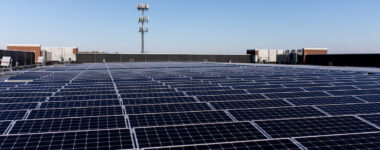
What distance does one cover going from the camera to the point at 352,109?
10.3 meters

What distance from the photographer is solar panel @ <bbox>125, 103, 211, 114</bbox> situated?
32.1ft

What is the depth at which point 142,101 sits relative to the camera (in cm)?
1143

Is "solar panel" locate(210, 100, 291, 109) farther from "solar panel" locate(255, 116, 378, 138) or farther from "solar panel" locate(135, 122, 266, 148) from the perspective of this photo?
"solar panel" locate(135, 122, 266, 148)

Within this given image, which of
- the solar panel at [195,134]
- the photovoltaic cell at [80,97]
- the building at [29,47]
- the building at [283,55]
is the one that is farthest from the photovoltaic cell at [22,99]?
the building at [283,55]

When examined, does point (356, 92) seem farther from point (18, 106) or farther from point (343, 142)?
point (18, 106)

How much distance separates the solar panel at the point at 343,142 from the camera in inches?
258

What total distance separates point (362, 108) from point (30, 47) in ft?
198

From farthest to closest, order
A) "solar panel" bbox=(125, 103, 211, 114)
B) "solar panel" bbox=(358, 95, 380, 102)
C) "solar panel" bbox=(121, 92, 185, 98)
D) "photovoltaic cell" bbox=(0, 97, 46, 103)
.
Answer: "solar panel" bbox=(121, 92, 185, 98), "solar panel" bbox=(358, 95, 380, 102), "photovoltaic cell" bbox=(0, 97, 46, 103), "solar panel" bbox=(125, 103, 211, 114)

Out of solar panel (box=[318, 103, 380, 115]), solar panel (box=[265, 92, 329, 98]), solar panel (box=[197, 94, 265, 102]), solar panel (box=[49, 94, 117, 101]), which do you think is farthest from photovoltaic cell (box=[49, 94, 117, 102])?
solar panel (box=[318, 103, 380, 115])

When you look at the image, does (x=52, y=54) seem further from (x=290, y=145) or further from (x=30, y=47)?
(x=290, y=145)

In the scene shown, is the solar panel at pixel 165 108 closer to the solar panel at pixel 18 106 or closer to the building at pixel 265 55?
the solar panel at pixel 18 106

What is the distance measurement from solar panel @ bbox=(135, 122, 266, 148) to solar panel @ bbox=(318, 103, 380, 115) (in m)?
3.67

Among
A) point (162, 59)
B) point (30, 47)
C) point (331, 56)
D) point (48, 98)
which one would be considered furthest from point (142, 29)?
point (48, 98)

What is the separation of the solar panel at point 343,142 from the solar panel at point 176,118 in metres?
2.48
